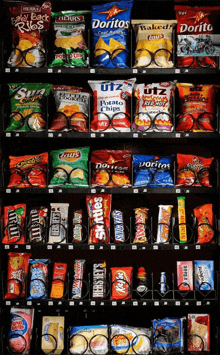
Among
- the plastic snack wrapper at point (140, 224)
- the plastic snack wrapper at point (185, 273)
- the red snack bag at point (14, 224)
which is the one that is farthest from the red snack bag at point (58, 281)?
the plastic snack wrapper at point (185, 273)

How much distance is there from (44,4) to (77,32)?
0.82 ft

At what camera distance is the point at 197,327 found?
2461mm

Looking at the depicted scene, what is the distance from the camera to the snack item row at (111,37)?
242 centimetres

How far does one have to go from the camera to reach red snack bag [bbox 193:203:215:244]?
2.43 m

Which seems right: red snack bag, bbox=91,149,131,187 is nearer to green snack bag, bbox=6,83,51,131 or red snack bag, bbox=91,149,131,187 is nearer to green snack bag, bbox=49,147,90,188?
green snack bag, bbox=49,147,90,188

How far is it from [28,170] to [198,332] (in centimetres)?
144

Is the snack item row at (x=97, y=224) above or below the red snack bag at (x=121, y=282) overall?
above

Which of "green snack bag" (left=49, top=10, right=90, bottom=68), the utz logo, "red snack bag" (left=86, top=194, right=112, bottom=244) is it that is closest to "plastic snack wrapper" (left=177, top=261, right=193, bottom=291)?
"red snack bag" (left=86, top=194, right=112, bottom=244)

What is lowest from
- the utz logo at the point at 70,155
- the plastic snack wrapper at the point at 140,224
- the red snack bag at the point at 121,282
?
the red snack bag at the point at 121,282

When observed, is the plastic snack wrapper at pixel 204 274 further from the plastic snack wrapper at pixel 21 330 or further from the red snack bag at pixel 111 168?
the plastic snack wrapper at pixel 21 330

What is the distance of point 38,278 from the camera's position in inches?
97.1

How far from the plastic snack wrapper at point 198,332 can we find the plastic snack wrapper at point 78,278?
694 mm

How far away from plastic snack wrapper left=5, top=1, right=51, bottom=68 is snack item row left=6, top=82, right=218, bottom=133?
156 mm

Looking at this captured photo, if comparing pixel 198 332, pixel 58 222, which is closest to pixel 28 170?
pixel 58 222
